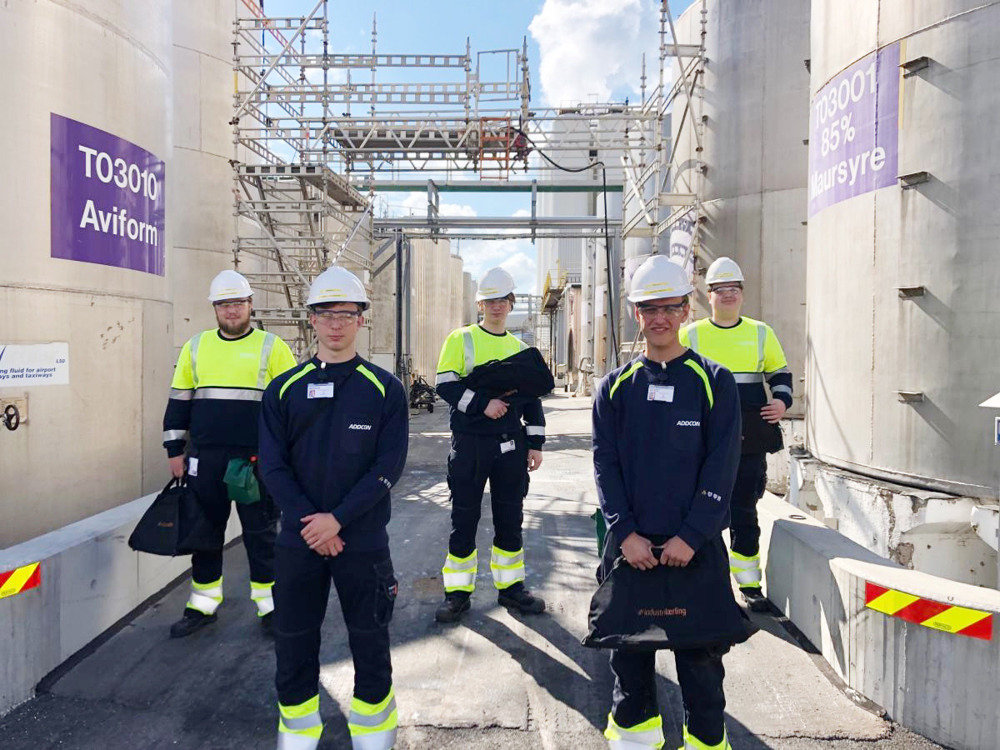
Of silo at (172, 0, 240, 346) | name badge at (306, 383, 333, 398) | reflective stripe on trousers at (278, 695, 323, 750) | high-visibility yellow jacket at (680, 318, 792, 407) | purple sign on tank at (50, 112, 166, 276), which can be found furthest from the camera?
silo at (172, 0, 240, 346)

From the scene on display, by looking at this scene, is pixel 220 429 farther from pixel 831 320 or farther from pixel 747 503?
pixel 831 320

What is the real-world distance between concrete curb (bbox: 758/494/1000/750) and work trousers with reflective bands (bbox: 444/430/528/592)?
1738 mm

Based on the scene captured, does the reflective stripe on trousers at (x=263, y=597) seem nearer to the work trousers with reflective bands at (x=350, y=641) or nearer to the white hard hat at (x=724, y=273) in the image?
the work trousers with reflective bands at (x=350, y=641)

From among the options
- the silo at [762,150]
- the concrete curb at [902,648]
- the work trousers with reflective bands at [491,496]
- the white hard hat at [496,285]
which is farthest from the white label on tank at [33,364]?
the silo at [762,150]

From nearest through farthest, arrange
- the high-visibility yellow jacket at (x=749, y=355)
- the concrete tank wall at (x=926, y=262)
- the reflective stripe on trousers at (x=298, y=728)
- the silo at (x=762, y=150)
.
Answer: the reflective stripe on trousers at (x=298, y=728)
the high-visibility yellow jacket at (x=749, y=355)
the concrete tank wall at (x=926, y=262)
the silo at (x=762, y=150)

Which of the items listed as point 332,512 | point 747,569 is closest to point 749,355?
point 747,569

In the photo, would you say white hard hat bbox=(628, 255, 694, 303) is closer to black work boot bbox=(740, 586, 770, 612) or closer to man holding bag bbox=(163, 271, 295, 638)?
man holding bag bbox=(163, 271, 295, 638)

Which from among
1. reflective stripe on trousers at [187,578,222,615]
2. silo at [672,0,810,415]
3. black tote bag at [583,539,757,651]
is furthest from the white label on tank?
silo at [672,0,810,415]

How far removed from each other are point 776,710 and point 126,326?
Result: 4.75 metres

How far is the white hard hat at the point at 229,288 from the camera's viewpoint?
3.96m

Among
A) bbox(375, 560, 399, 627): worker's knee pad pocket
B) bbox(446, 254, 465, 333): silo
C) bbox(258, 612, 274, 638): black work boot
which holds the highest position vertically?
bbox(446, 254, 465, 333): silo

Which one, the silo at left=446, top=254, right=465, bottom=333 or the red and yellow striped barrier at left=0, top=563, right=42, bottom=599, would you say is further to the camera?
the silo at left=446, top=254, right=465, bottom=333

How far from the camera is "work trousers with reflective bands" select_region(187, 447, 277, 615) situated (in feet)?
12.7

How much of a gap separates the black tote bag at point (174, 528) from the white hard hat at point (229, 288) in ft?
3.88
